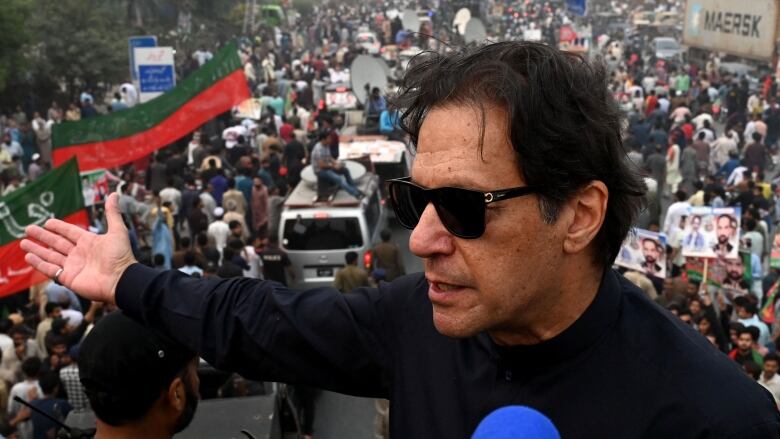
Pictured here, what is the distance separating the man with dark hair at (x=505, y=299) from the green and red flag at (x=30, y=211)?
624cm

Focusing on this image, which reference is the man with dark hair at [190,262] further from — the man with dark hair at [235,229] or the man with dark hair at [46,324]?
the man with dark hair at [235,229]

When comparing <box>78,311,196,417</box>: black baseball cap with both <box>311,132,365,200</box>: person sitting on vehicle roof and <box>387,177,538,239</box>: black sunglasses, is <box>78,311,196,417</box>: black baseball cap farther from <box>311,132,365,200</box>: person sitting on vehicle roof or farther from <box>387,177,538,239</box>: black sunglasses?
<box>311,132,365,200</box>: person sitting on vehicle roof

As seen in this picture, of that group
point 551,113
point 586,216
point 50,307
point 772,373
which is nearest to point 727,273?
point 772,373

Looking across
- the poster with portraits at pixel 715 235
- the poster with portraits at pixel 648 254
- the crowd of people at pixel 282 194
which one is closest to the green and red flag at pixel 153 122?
the crowd of people at pixel 282 194

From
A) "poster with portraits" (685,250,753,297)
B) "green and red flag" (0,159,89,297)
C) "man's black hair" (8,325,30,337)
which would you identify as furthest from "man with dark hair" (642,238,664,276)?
"man's black hair" (8,325,30,337)

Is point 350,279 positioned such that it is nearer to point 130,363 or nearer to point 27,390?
point 27,390

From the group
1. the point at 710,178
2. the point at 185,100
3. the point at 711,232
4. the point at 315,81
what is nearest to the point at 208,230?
the point at 185,100

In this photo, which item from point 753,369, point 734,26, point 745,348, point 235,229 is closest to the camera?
point 753,369

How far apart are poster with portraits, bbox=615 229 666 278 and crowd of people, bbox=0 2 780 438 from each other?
0.19 metres

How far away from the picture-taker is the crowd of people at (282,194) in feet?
25.2

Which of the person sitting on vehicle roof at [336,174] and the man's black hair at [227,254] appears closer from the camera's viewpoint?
the man's black hair at [227,254]

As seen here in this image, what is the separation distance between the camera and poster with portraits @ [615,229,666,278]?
31.1 feet

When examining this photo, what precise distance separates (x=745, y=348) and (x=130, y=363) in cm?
600

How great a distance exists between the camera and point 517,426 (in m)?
1.62
